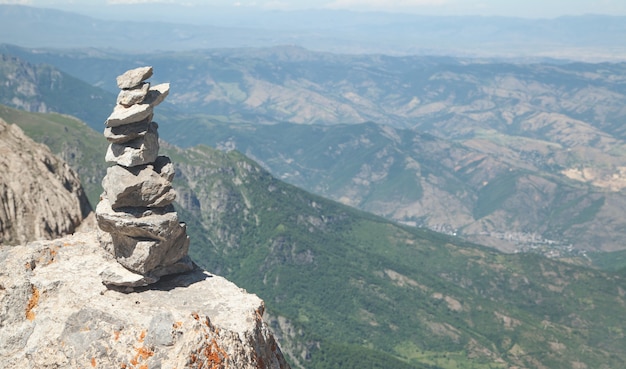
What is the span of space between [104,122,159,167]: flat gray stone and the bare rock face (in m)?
7.32

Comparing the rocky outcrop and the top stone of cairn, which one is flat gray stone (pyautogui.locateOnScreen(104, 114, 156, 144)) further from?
the rocky outcrop

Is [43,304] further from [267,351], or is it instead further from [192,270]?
[267,351]

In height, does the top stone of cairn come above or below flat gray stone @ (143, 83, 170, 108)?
above

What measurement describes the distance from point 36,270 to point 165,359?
526 inches

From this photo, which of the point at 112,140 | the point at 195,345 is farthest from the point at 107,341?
the point at 112,140

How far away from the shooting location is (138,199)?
4575 cm

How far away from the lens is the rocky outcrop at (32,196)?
10256cm

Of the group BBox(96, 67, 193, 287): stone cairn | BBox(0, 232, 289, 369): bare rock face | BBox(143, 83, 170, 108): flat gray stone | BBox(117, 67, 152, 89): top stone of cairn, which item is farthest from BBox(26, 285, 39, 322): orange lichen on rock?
BBox(117, 67, 152, 89): top stone of cairn

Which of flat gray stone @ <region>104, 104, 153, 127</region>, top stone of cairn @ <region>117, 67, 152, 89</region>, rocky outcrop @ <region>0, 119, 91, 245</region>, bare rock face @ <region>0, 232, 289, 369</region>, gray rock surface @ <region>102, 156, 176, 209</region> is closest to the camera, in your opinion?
bare rock face @ <region>0, 232, 289, 369</region>

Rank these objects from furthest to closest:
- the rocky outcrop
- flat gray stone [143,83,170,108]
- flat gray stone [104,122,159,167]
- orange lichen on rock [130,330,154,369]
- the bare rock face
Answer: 1. the rocky outcrop
2. flat gray stone [143,83,170,108]
3. flat gray stone [104,122,159,167]
4. the bare rock face
5. orange lichen on rock [130,330,154,369]

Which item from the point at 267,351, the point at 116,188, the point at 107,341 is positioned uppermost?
the point at 116,188

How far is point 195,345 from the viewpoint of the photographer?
36.8 m

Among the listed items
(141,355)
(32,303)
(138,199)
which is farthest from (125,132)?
(141,355)

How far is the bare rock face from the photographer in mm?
36938
